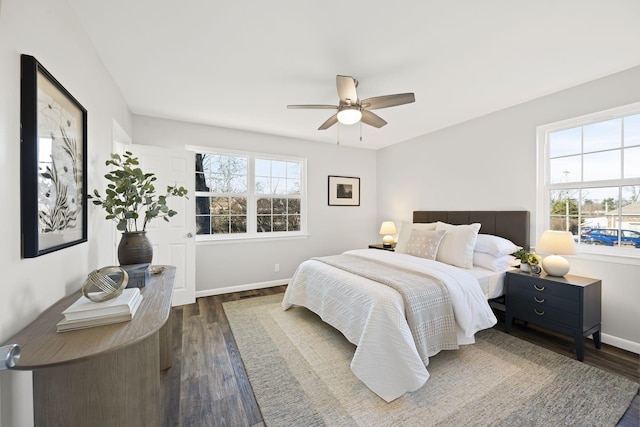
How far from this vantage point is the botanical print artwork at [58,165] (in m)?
1.17

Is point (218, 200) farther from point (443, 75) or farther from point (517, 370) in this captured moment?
point (517, 370)

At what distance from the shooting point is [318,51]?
2.04 metres

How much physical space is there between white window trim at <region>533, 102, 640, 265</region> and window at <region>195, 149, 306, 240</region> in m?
3.17

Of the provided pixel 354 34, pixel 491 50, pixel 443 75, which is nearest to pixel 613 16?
pixel 491 50

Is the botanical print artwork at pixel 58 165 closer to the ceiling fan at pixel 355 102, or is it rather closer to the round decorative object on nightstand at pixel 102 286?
the round decorative object on nightstand at pixel 102 286

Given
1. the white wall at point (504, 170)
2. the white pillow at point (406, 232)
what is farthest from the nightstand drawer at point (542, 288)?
the white pillow at point (406, 232)

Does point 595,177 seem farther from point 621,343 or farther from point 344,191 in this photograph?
point 344,191

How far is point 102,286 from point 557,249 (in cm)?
339

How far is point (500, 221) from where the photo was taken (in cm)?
318

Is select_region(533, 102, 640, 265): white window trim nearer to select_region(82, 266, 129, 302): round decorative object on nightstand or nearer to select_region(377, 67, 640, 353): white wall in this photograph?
select_region(377, 67, 640, 353): white wall

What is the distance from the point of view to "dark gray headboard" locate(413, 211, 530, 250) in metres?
2.97

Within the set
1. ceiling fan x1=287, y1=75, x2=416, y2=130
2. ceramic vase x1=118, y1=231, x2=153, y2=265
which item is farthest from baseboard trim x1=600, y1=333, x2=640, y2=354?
ceramic vase x1=118, y1=231, x2=153, y2=265

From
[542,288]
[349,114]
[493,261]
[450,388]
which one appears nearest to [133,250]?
[349,114]

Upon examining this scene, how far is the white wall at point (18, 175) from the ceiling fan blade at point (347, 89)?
1.62m
